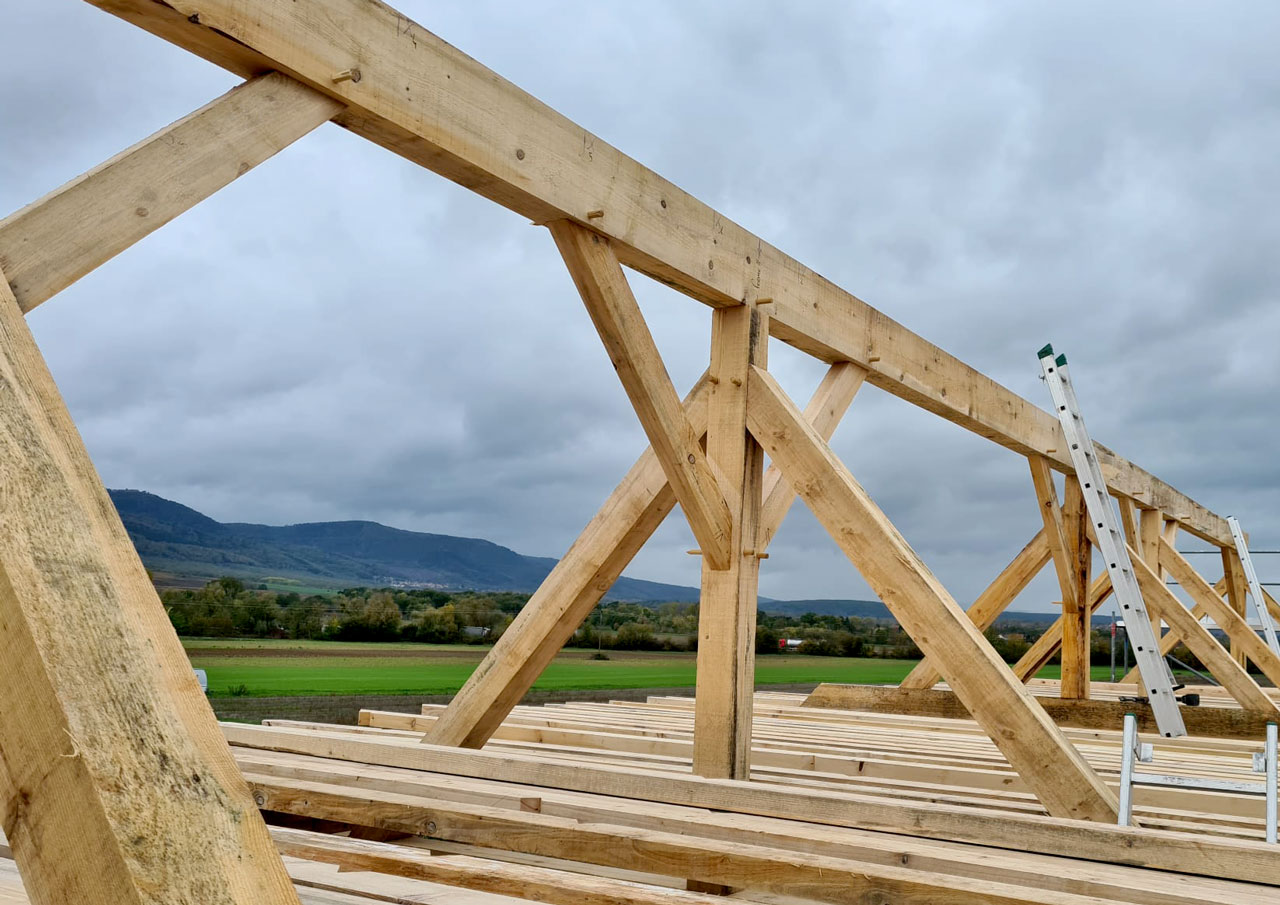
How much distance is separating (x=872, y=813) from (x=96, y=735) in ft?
6.77

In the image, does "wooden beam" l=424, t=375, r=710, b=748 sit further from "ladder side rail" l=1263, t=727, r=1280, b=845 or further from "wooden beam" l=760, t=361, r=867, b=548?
"ladder side rail" l=1263, t=727, r=1280, b=845

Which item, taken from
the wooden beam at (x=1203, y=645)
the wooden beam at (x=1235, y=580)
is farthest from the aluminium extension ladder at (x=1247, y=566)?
the wooden beam at (x=1203, y=645)

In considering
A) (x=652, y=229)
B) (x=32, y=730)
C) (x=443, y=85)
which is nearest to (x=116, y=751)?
(x=32, y=730)

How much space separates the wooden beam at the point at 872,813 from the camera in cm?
231

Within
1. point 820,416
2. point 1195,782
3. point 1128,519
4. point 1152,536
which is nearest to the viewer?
point 1195,782

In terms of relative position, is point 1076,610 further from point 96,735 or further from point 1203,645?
point 96,735

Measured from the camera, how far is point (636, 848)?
2256 mm

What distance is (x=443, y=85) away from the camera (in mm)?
2541

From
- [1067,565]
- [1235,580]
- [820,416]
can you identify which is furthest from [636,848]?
[1235,580]

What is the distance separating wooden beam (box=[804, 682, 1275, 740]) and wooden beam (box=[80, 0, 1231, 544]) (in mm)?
2848

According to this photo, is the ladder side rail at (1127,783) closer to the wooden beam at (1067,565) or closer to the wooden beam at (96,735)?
the wooden beam at (96,735)

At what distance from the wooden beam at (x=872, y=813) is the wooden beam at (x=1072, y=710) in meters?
3.00

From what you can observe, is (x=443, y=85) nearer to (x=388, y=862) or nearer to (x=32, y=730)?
(x=388, y=862)

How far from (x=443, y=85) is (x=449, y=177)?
0.22m
